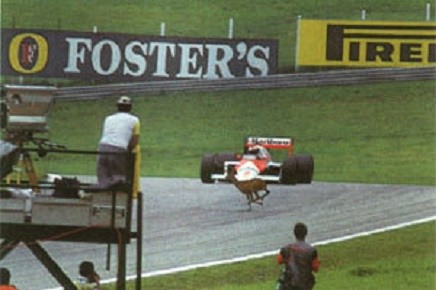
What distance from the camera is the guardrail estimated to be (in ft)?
68.3

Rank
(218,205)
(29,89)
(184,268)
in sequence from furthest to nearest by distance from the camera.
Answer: (218,205) → (184,268) → (29,89)

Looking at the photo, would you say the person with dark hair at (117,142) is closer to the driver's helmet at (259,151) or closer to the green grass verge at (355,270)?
the green grass verge at (355,270)

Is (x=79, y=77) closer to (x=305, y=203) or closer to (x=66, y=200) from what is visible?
(x=305, y=203)

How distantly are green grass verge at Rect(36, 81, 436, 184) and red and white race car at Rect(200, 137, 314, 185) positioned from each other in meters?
0.77

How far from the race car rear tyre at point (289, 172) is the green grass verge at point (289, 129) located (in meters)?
1.08

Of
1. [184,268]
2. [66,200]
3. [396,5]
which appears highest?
[396,5]

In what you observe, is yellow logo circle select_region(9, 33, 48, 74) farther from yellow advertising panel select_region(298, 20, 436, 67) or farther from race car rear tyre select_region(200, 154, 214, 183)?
yellow advertising panel select_region(298, 20, 436, 67)

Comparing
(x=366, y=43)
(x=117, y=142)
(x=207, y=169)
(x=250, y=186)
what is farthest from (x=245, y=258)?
(x=117, y=142)

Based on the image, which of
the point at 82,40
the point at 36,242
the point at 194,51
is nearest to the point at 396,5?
the point at 194,51

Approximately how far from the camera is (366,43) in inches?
837

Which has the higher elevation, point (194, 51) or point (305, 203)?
point (194, 51)

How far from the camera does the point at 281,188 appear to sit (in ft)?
69.0

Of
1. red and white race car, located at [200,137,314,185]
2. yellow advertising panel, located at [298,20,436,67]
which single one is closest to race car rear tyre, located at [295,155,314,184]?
red and white race car, located at [200,137,314,185]

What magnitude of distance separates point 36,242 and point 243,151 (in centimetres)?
862
